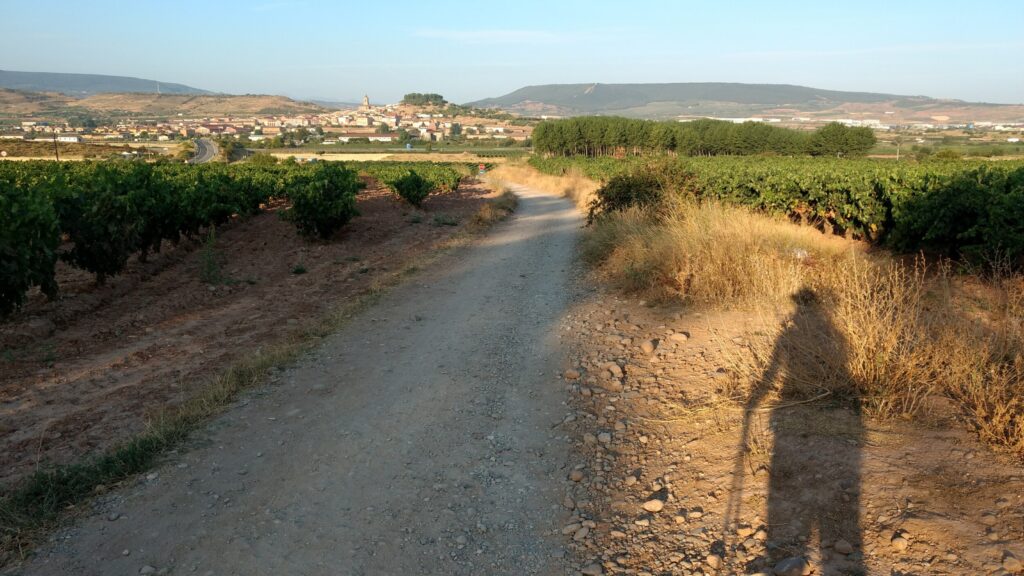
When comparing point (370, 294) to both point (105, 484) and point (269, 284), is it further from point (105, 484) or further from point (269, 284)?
point (105, 484)

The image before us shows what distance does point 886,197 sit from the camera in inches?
443

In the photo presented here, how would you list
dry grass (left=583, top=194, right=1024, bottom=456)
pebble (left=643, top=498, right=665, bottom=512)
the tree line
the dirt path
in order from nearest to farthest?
the dirt path, pebble (left=643, top=498, right=665, bottom=512), dry grass (left=583, top=194, right=1024, bottom=456), the tree line

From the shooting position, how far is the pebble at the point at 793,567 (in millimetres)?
3062

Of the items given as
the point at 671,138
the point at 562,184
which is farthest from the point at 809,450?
the point at 671,138

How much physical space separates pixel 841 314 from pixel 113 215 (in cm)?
1224

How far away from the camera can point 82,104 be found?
183500 millimetres

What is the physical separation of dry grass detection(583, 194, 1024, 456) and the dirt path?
2133mm

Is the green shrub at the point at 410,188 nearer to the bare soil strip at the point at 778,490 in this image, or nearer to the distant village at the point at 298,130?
the bare soil strip at the point at 778,490

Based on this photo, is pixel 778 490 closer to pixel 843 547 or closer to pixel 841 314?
pixel 843 547

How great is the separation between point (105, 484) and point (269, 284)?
27.0ft

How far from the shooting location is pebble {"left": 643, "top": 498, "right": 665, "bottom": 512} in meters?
3.86

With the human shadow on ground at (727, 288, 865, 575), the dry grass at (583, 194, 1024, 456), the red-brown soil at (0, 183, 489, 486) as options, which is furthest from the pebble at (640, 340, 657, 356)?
the red-brown soil at (0, 183, 489, 486)

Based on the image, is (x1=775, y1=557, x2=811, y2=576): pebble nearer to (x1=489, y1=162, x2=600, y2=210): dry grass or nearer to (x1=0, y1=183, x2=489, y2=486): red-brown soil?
(x1=0, y1=183, x2=489, y2=486): red-brown soil

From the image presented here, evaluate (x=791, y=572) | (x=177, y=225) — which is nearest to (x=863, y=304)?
(x=791, y=572)
